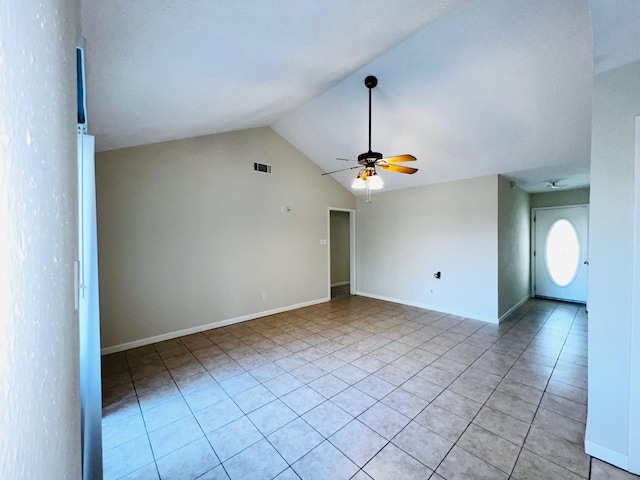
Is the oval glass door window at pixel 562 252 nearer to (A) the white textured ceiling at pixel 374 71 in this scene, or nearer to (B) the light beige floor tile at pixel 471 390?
(A) the white textured ceiling at pixel 374 71

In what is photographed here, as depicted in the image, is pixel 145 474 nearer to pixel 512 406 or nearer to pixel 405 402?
pixel 405 402

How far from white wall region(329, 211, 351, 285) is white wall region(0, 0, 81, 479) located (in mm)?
7246

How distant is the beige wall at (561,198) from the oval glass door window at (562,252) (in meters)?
0.39

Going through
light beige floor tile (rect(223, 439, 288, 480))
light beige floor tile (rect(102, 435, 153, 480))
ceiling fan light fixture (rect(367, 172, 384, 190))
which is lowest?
light beige floor tile (rect(102, 435, 153, 480))

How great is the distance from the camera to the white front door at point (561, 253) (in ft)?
18.2

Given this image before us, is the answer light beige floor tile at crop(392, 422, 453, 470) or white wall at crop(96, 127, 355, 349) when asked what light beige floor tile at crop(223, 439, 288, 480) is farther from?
white wall at crop(96, 127, 355, 349)

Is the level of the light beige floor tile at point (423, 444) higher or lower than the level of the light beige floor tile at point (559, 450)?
higher

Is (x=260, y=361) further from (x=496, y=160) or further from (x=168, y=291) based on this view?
(x=496, y=160)

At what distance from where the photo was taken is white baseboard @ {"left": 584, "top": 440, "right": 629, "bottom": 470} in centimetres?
173

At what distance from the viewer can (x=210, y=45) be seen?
1806 millimetres

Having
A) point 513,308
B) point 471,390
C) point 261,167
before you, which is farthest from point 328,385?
point 513,308

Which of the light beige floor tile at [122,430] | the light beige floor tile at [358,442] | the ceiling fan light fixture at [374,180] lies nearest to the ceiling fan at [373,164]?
the ceiling fan light fixture at [374,180]

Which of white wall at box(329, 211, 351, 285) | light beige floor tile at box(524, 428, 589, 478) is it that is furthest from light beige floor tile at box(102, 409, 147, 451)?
white wall at box(329, 211, 351, 285)

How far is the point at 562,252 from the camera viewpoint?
19.1 ft
